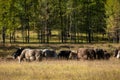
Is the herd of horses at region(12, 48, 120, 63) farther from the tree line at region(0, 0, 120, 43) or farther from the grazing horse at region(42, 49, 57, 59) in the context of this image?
the tree line at region(0, 0, 120, 43)

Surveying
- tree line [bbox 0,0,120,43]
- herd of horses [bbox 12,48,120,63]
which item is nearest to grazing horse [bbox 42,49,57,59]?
herd of horses [bbox 12,48,120,63]

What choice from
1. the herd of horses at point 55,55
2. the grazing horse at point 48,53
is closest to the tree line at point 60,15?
the herd of horses at point 55,55

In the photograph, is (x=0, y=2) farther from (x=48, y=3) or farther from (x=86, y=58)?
(x=86, y=58)

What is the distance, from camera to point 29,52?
26328 millimetres

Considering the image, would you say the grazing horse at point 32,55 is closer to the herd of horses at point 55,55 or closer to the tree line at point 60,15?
the herd of horses at point 55,55

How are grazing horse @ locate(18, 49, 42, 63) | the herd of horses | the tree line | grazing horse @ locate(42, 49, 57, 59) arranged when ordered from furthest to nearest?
the tree line, grazing horse @ locate(42, 49, 57, 59), the herd of horses, grazing horse @ locate(18, 49, 42, 63)

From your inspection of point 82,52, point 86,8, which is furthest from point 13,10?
point 82,52

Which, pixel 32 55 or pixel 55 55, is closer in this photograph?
pixel 32 55

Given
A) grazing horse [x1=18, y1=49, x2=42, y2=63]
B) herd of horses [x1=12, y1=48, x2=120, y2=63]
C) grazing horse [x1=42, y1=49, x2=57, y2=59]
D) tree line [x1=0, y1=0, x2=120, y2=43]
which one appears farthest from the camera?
tree line [x1=0, y1=0, x2=120, y2=43]

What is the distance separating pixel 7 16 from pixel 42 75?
54.5 m

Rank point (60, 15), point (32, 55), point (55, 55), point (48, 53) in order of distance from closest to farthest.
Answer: point (32, 55) < point (48, 53) < point (55, 55) < point (60, 15)

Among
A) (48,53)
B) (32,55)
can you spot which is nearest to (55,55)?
(48,53)

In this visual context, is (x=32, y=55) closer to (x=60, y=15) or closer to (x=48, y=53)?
(x=48, y=53)

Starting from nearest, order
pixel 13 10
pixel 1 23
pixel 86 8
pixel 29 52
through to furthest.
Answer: pixel 29 52 → pixel 1 23 → pixel 13 10 → pixel 86 8
